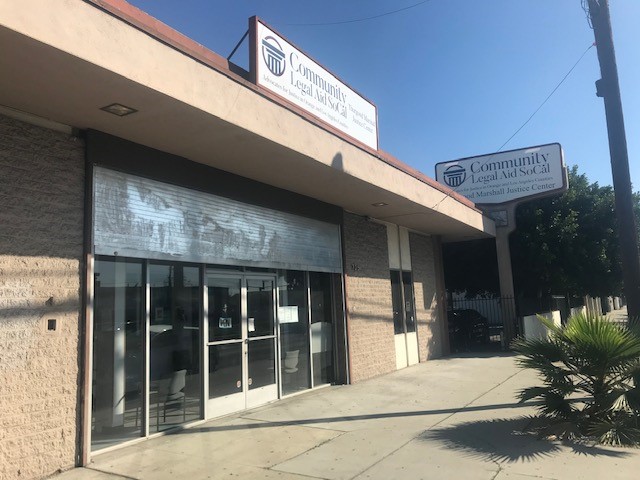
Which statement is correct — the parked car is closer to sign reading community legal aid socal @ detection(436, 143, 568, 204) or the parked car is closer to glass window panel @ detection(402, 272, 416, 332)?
glass window panel @ detection(402, 272, 416, 332)

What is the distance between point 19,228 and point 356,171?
5.30 metres

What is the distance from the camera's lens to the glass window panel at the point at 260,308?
924 centimetres

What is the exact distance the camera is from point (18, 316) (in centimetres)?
553

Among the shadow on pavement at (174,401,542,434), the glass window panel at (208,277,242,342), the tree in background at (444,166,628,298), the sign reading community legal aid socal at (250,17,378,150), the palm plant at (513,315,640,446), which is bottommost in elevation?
the shadow on pavement at (174,401,542,434)

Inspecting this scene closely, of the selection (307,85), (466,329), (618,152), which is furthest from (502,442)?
(466,329)

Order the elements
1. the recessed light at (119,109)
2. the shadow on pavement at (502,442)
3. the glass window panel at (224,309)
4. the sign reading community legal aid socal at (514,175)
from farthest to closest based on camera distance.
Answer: the sign reading community legal aid socal at (514,175) → the glass window panel at (224,309) → the shadow on pavement at (502,442) → the recessed light at (119,109)

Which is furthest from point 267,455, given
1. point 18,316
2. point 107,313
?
point 18,316

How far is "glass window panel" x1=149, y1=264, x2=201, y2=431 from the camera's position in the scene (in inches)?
290

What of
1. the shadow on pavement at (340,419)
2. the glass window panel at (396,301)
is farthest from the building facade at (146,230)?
the glass window panel at (396,301)

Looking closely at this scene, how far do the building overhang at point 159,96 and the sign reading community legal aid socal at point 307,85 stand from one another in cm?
74

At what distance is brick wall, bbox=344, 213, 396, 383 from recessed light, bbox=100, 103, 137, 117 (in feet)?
22.3

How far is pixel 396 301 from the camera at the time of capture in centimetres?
1435

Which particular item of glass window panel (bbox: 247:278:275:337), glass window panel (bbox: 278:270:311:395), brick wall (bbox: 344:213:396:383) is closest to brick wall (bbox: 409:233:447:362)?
brick wall (bbox: 344:213:396:383)

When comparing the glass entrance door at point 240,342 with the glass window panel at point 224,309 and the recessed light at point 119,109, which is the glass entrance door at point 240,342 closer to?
the glass window panel at point 224,309
